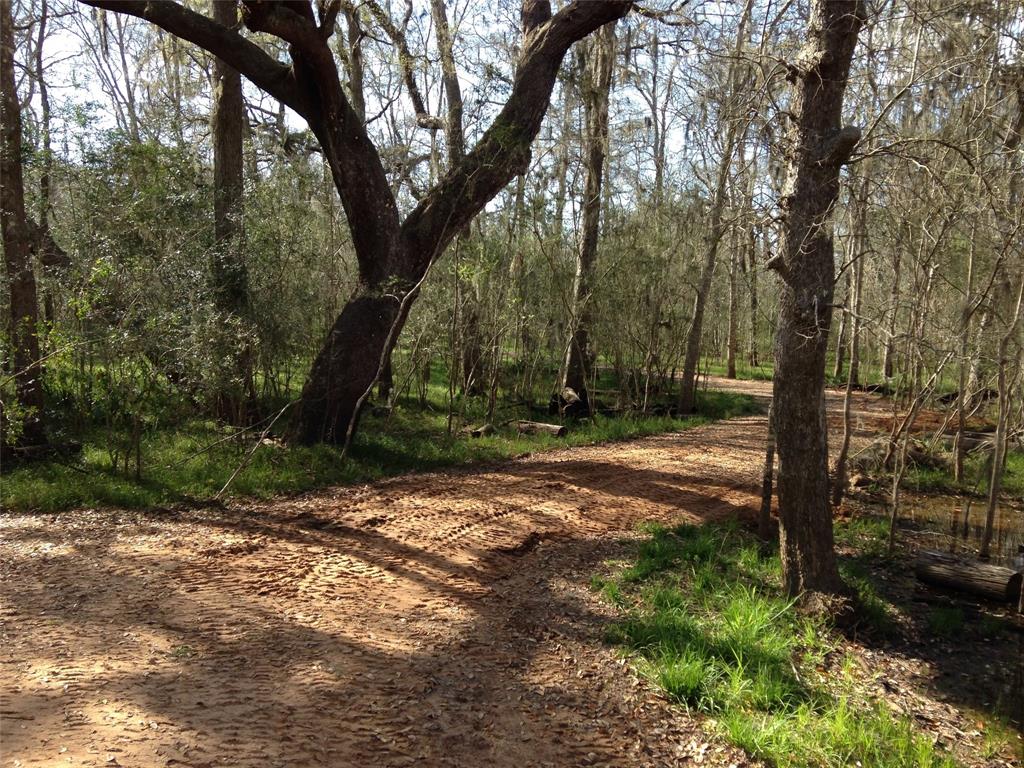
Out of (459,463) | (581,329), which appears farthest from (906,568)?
(581,329)

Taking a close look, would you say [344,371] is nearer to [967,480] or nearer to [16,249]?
[16,249]

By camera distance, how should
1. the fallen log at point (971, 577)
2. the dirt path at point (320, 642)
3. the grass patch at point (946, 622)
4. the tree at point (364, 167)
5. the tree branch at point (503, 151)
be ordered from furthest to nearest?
the tree branch at point (503, 151) → the tree at point (364, 167) → the fallen log at point (971, 577) → the grass patch at point (946, 622) → the dirt path at point (320, 642)

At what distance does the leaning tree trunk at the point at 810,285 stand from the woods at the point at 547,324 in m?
0.03

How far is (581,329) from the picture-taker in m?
14.9

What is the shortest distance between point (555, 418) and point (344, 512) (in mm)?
7534

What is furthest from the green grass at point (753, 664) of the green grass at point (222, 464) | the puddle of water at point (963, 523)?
the green grass at point (222, 464)

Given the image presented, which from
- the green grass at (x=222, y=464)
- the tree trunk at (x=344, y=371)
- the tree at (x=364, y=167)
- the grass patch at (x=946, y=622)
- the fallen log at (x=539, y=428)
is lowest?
the grass patch at (x=946, y=622)

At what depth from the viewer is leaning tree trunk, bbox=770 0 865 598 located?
17.4 ft

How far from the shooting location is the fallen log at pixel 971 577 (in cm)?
649

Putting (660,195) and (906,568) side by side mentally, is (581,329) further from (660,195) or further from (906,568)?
(906,568)

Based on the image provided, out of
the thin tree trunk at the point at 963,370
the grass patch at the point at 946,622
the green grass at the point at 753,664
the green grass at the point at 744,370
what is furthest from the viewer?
the green grass at the point at 744,370

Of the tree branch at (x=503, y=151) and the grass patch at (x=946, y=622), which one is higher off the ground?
the tree branch at (x=503, y=151)

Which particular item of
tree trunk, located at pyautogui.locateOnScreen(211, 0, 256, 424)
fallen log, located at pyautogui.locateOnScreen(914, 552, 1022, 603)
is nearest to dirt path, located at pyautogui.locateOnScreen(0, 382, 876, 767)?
tree trunk, located at pyautogui.locateOnScreen(211, 0, 256, 424)

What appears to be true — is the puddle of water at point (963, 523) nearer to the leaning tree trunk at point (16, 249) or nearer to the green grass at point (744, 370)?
the leaning tree trunk at point (16, 249)
